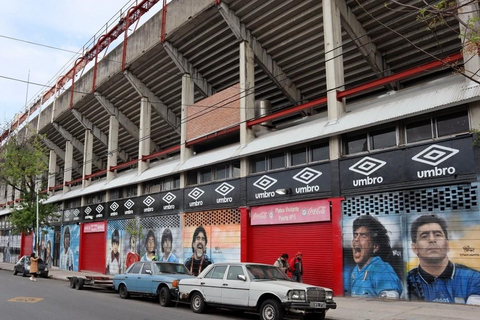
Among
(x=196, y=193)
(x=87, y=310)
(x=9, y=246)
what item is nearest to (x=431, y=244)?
(x=87, y=310)

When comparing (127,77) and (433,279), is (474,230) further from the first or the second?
(127,77)

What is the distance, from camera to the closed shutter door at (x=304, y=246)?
15.9 metres

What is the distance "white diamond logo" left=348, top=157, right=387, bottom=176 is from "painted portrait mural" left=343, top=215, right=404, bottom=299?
4.92ft

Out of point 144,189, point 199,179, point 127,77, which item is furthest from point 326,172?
point 127,77

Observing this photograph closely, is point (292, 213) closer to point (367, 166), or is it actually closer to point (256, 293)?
point (367, 166)

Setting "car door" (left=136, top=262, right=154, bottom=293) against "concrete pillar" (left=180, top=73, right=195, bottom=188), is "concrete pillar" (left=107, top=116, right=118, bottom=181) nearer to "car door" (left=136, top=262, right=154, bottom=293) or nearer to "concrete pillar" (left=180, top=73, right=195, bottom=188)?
"concrete pillar" (left=180, top=73, right=195, bottom=188)

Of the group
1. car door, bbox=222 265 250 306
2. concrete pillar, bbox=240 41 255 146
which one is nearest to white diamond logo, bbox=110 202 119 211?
concrete pillar, bbox=240 41 255 146

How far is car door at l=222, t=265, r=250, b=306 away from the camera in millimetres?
10695

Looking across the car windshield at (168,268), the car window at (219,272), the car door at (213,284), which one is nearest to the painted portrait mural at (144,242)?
the car windshield at (168,268)

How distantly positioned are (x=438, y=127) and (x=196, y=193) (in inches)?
481

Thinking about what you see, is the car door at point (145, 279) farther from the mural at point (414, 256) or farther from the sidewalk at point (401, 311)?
the mural at point (414, 256)

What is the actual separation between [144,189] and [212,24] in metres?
10.7

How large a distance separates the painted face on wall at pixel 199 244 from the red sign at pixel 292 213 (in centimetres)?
358

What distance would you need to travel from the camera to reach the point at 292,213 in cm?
1717
